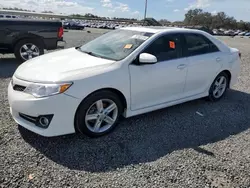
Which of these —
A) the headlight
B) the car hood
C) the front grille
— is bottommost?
the front grille

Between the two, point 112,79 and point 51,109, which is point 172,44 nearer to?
point 112,79

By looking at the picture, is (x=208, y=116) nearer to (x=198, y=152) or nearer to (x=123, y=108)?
(x=198, y=152)

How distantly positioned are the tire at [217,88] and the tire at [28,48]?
5338 millimetres

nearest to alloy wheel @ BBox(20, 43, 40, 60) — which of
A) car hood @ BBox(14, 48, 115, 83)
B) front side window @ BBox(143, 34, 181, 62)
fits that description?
car hood @ BBox(14, 48, 115, 83)

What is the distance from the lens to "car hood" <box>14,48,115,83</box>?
309 centimetres

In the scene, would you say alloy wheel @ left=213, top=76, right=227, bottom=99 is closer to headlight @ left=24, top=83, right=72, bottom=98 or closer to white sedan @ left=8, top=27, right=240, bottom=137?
white sedan @ left=8, top=27, right=240, bottom=137

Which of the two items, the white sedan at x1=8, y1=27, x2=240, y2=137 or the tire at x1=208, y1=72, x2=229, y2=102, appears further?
the tire at x1=208, y1=72, x2=229, y2=102

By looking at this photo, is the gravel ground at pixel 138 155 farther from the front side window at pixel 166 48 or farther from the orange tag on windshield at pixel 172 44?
the orange tag on windshield at pixel 172 44

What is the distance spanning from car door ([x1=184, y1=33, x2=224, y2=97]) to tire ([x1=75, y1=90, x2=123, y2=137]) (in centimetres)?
158

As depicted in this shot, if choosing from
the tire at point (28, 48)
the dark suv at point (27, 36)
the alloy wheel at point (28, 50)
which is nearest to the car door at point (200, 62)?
the dark suv at point (27, 36)

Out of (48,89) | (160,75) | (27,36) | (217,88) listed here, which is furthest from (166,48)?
(27,36)

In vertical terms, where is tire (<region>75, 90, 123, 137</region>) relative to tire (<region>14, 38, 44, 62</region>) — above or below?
below

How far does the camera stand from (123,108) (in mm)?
3645

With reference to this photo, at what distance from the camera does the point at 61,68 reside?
130 inches
